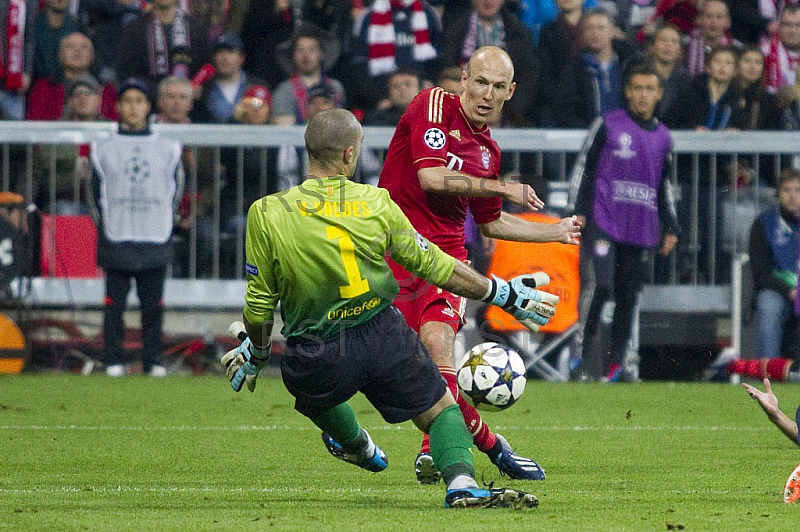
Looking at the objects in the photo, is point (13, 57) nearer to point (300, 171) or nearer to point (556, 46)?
point (300, 171)

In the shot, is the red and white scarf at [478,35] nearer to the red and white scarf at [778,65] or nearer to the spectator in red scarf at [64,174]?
the red and white scarf at [778,65]

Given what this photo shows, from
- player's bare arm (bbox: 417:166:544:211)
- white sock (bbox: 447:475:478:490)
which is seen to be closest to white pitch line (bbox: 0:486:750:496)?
white sock (bbox: 447:475:478:490)

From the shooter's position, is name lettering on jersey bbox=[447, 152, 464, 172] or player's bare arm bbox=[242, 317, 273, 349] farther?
name lettering on jersey bbox=[447, 152, 464, 172]

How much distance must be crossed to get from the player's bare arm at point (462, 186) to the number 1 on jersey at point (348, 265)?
55.0 inches

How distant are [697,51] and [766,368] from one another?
377 centimetres

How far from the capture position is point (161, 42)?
544 inches

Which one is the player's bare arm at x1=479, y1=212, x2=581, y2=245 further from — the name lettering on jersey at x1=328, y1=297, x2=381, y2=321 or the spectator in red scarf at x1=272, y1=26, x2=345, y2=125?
the spectator in red scarf at x1=272, y1=26, x2=345, y2=125

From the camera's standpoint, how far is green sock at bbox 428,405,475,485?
18.3 ft

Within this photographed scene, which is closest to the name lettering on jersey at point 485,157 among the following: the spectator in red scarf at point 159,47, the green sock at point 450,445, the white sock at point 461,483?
the green sock at point 450,445

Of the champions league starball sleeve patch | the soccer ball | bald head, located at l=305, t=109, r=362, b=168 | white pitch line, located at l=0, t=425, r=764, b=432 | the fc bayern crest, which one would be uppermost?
bald head, located at l=305, t=109, r=362, b=168

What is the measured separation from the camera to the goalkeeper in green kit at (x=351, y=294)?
18.3ft

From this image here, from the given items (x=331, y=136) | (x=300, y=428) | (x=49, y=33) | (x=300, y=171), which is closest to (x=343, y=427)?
(x=331, y=136)

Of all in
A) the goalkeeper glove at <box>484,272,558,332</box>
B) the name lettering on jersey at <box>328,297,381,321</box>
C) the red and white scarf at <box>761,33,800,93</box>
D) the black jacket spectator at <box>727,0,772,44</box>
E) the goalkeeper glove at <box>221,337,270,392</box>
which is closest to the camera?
the name lettering on jersey at <box>328,297,381,321</box>

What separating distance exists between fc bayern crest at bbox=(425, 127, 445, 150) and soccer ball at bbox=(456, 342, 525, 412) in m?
1.08
